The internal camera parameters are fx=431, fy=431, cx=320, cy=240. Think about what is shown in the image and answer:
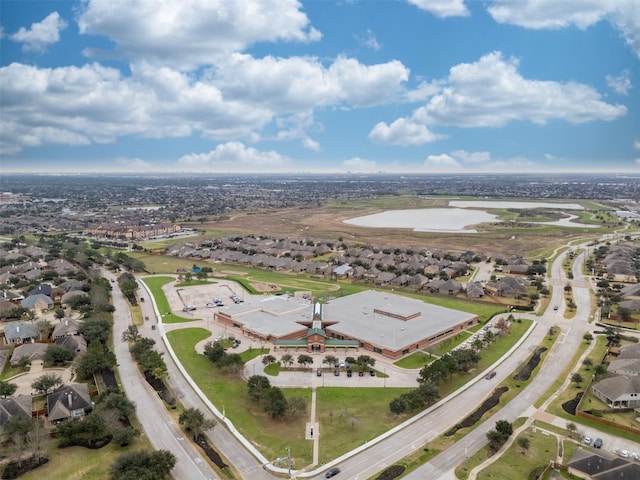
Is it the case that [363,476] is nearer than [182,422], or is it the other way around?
[363,476]

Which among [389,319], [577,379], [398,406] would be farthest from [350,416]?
[577,379]

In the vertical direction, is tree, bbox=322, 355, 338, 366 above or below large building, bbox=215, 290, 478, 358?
below

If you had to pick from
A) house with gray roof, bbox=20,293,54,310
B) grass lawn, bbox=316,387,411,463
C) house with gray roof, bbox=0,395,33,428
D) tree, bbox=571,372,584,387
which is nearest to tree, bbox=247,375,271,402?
grass lawn, bbox=316,387,411,463

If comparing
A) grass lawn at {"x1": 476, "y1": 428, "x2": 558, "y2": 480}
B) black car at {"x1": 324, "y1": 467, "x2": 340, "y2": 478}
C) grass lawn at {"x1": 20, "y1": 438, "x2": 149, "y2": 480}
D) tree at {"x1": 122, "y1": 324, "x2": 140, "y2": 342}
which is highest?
tree at {"x1": 122, "y1": 324, "x2": 140, "y2": 342}

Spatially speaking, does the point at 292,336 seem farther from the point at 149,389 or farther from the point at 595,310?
the point at 595,310

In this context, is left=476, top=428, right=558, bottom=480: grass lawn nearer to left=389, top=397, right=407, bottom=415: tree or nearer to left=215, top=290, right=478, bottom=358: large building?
left=389, top=397, right=407, bottom=415: tree

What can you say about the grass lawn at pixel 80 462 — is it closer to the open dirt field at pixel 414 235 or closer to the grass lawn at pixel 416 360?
the grass lawn at pixel 416 360

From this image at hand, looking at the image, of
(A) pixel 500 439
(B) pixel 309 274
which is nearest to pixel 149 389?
(A) pixel 500 439
